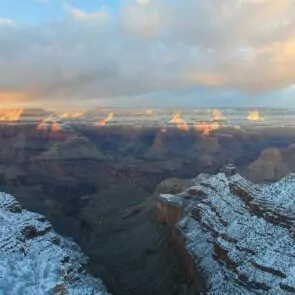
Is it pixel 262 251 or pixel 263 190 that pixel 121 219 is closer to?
pixel 263 190

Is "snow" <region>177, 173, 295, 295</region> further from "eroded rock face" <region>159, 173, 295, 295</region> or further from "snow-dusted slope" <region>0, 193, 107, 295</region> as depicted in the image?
"snow-dusted slope" <region>0, 193, 107, 295</region>

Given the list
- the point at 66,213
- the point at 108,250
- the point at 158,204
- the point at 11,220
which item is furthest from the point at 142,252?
the point at 66,213

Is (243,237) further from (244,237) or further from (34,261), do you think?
(34,261)

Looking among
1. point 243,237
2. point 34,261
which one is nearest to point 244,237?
point 243,237

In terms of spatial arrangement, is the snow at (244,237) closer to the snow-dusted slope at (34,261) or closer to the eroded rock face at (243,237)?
the eroded rock face at (243,237)

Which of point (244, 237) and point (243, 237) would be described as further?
point (243, 237)

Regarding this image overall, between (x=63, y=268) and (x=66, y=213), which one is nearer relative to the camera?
(x=63, y=268)
